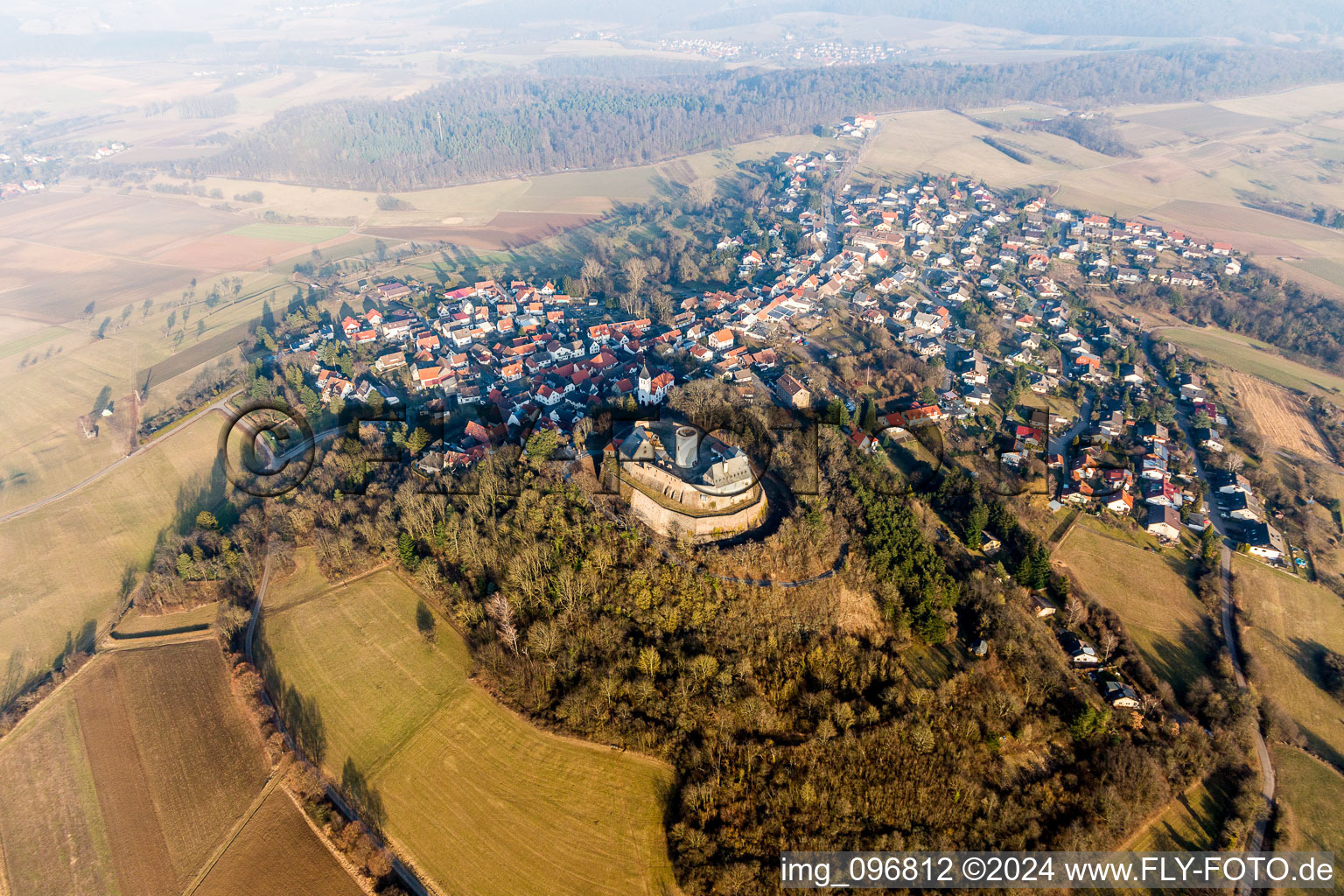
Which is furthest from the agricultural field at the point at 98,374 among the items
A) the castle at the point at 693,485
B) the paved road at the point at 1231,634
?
the paved road at the point at 1231,634

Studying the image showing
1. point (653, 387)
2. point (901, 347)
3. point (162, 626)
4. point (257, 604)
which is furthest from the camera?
point (901, 347)

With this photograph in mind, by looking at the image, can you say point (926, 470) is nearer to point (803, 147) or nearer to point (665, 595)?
point (665, 595)

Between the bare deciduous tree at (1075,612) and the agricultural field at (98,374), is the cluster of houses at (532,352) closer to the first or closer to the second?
the agricultural field at (98,374)

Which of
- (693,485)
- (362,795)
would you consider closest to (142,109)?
(693,485)

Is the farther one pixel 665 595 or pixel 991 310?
pixel 991 310

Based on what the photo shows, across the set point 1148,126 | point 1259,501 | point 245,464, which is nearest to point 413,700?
point 245,464

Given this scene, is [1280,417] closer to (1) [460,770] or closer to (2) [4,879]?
(1) [460,770]
